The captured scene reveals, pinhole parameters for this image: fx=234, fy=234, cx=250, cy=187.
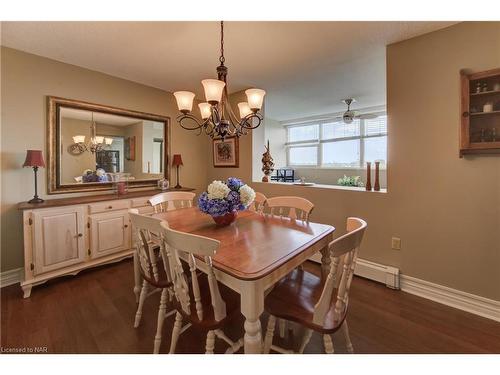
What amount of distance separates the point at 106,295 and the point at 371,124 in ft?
18.5

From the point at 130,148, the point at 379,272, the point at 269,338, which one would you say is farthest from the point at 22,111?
the point at 379,272

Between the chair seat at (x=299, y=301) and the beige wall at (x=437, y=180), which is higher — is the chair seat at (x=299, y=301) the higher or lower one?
the lower one

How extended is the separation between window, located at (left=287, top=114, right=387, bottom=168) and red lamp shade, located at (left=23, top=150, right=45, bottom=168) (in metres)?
5.39

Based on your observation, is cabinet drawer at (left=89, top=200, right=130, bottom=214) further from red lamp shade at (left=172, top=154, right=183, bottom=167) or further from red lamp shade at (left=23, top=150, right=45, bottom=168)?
red lamp shade at (left=172, top=154, right=183, bottom=167)

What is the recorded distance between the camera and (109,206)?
8.85ft

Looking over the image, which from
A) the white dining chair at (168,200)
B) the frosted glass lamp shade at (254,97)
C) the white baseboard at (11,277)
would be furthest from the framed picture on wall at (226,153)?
the white baseboard at (11,277)

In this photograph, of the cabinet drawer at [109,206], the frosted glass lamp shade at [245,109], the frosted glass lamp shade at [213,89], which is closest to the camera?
the frosted glass lamp shade at [213,89]

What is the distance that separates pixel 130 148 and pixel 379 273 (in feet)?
11.0

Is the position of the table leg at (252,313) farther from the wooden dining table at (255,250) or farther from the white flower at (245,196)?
the white flower at (245,196)

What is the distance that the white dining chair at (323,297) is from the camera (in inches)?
42.0

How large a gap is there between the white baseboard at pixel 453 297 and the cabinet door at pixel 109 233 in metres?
3.06

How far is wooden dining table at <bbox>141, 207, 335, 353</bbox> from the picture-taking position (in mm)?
1034

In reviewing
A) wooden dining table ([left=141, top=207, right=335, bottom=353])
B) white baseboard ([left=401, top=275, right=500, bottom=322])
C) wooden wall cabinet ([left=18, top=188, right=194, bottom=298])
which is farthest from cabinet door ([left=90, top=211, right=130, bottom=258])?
white baseboard ([left=401, top=275, right=500, bottom=322])
